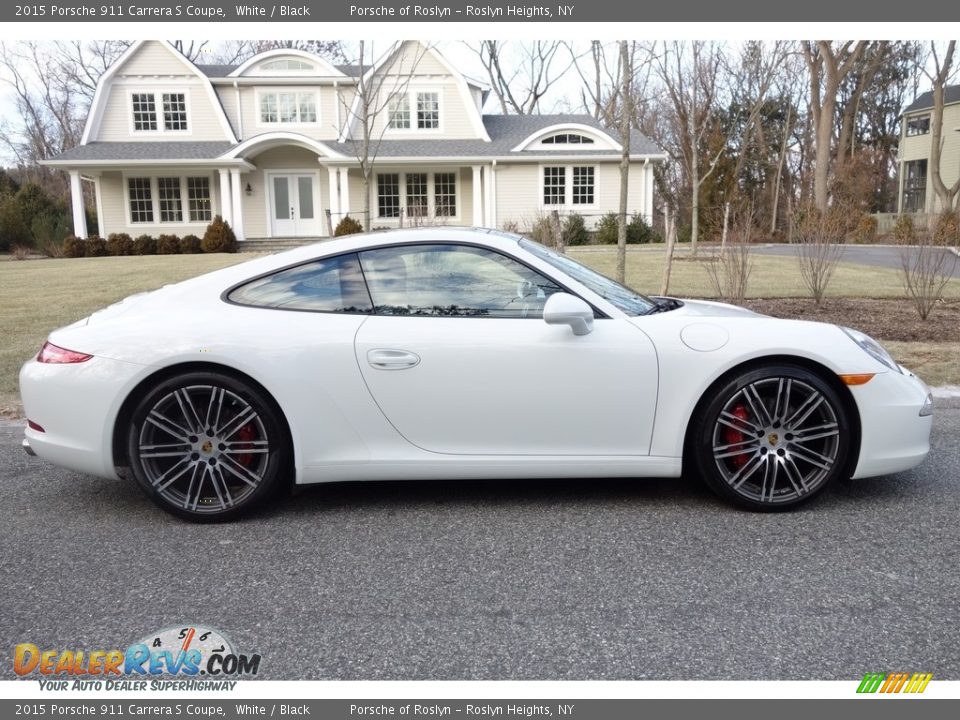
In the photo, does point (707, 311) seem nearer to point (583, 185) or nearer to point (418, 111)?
point (583, 185)

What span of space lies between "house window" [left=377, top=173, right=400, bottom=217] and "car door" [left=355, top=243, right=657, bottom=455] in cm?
2611

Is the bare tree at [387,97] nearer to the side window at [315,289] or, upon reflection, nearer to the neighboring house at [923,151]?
the side window at [315,289]

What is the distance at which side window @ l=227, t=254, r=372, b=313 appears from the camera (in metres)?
3.86

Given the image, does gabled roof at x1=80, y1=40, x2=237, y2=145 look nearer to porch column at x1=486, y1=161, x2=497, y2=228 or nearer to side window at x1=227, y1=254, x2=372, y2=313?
porch column at x1=486, y1=161, x2=497, y2=228

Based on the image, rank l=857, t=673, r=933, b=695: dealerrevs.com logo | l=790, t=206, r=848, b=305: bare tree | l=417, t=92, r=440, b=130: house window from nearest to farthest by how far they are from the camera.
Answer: l=857, t=673, r=933, b=695: dealerrevs.com logo < l=790, t=206, r=848, b=305: bare tree < l=417, t=92, r=440, b=130: house window

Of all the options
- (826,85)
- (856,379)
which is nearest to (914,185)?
(826,85)

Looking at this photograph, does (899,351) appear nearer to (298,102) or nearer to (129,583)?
(129,583)

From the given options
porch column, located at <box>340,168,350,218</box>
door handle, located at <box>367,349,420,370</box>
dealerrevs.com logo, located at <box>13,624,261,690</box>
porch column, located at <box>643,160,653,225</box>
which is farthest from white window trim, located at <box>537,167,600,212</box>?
dealerrevs.com logo, located at <box>13,624,261,690</box>

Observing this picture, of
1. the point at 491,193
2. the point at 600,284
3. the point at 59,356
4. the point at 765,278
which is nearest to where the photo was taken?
the point at 59,356

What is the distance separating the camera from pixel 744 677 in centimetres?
242

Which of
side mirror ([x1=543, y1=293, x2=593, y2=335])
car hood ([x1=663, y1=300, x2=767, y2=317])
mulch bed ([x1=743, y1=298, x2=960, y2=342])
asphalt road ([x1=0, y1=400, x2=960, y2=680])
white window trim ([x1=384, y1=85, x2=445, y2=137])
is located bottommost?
asphalt road ([x1=0, y1=400, x2=960, y2=680])

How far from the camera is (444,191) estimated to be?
29.4m

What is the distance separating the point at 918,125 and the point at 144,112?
38.0 m

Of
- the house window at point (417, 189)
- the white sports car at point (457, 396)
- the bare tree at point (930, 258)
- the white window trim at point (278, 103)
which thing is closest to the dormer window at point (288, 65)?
the white window trim at point (278, 103)
